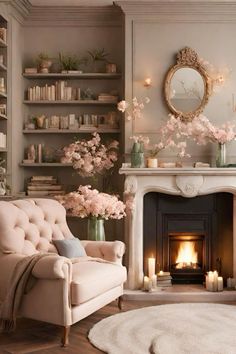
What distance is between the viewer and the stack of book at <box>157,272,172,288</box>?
A: 222 inches

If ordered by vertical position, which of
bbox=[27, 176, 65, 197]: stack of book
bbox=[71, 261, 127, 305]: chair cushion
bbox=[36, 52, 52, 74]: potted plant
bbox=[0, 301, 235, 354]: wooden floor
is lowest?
bbox=[0, 301, 235, 354]: wooden floor

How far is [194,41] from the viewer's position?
593 cm

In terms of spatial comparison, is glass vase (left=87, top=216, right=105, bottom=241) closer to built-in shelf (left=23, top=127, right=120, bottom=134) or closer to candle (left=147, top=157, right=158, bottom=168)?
candle (left=147, top=157, right=158, bottom=168)

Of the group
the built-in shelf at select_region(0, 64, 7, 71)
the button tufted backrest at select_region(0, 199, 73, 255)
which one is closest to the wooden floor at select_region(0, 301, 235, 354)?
the button tufted backrest at select_region(0, 199, 73, 255)

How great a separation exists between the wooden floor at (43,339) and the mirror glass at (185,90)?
Answer: 2559mm

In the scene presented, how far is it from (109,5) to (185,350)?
407cm

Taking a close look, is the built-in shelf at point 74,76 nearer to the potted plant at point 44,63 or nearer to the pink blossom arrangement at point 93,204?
the potted plant at point 44,63

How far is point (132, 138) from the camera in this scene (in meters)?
5.84

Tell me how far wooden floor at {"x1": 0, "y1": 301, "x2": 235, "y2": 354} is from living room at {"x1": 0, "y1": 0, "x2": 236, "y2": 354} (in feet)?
1.74

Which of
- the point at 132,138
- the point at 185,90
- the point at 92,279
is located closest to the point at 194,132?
the point at 185,90

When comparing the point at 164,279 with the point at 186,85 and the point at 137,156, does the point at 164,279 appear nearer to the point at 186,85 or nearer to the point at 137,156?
the point at 137,156

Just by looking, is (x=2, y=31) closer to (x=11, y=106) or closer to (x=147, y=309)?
(x=11, y=106)

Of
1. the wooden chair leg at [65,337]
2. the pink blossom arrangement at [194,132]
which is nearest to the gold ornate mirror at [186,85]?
the pink blossom arrangement at [194,132]

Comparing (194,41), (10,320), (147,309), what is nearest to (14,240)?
(10,320)
